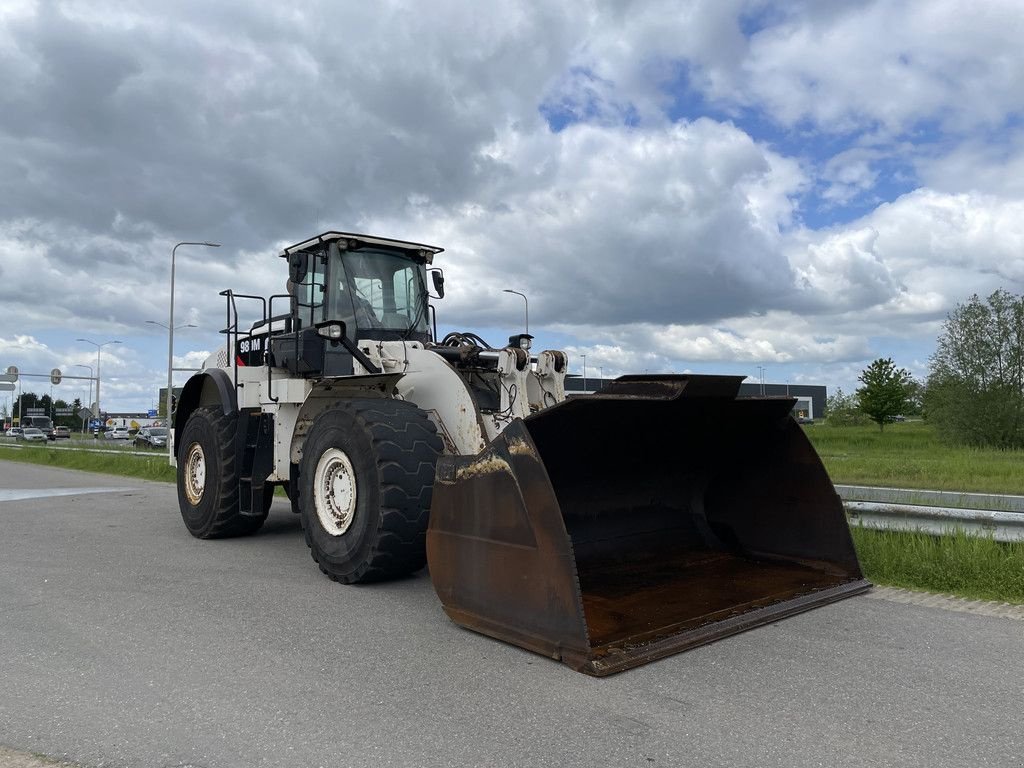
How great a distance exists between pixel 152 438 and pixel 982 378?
41.3m

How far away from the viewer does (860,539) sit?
6.70 metres

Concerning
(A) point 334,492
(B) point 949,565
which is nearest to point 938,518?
(B) point 949,565

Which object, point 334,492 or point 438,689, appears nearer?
point 438,689

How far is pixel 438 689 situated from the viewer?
3953mm

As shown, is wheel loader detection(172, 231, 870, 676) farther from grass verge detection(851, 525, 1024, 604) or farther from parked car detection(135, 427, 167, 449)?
parked car detection(135, 427, 167, 449)

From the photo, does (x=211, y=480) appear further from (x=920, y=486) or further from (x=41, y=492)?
(x=920, y=486)

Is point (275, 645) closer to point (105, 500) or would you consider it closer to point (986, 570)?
point (986, 570)

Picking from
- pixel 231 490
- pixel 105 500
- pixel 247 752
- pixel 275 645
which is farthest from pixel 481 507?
pixel 105 500

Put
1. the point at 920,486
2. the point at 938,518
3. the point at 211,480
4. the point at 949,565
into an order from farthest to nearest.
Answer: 1. the point at 920,486
2. the point at 211,480
3. the point at 938,518
4. the point at 949,565

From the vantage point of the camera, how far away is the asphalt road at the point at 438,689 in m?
3.25

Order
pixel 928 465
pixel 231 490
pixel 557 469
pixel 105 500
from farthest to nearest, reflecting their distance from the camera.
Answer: pixel 928 465
pixel 105 500
pixel 231 490
pixel 557 469

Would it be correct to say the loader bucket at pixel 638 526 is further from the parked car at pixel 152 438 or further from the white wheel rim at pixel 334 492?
the parked car at pixel 152 438

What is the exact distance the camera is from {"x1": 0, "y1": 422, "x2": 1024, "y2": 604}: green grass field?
5.91 metres

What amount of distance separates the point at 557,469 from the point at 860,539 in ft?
9.03
